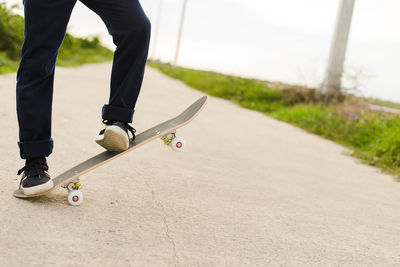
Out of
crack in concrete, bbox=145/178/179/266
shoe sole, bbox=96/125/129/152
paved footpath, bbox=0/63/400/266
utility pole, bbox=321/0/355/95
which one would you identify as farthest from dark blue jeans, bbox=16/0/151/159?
utility pole, bbox=321/0/355/95

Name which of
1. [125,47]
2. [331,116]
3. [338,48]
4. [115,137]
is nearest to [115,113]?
[115,137]

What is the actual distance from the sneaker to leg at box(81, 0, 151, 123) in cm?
4

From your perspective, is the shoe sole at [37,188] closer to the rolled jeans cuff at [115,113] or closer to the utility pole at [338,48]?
the rolled jeans cuff at [115,113]

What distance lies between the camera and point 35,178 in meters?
2.12

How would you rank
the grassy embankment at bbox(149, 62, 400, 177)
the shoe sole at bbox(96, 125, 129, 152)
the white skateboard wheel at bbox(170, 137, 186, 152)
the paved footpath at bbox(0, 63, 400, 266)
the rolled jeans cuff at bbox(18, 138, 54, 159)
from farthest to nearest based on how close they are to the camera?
the grassy embankment at bbox(149, 62, 400, 177), the white skateboard wheel at bbox(170, 137, 186, 152), the shoe sole at bbox(96, 125, 129, 152), the rolled jeans cuff at bbox(18, 138, 54, 159), the paved footpath at bbox(0, 63, 400, 266)

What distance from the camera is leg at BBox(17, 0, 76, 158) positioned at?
2016 millimetres

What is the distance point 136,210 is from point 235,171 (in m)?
1.55

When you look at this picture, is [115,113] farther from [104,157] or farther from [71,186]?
[71,186]

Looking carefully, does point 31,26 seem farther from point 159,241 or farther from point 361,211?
point 361,211

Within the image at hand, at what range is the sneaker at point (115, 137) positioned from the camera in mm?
2236

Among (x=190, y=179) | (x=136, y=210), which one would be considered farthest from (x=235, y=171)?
(x=136, y=210)

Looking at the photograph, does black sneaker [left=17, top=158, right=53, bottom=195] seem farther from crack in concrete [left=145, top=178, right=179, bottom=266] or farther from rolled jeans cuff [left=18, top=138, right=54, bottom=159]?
crack in concrete [left=145, top=178, right=179, bottom=266]

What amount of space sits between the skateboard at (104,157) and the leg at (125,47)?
0.50 feet

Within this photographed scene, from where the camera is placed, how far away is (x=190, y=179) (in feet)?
10.3
